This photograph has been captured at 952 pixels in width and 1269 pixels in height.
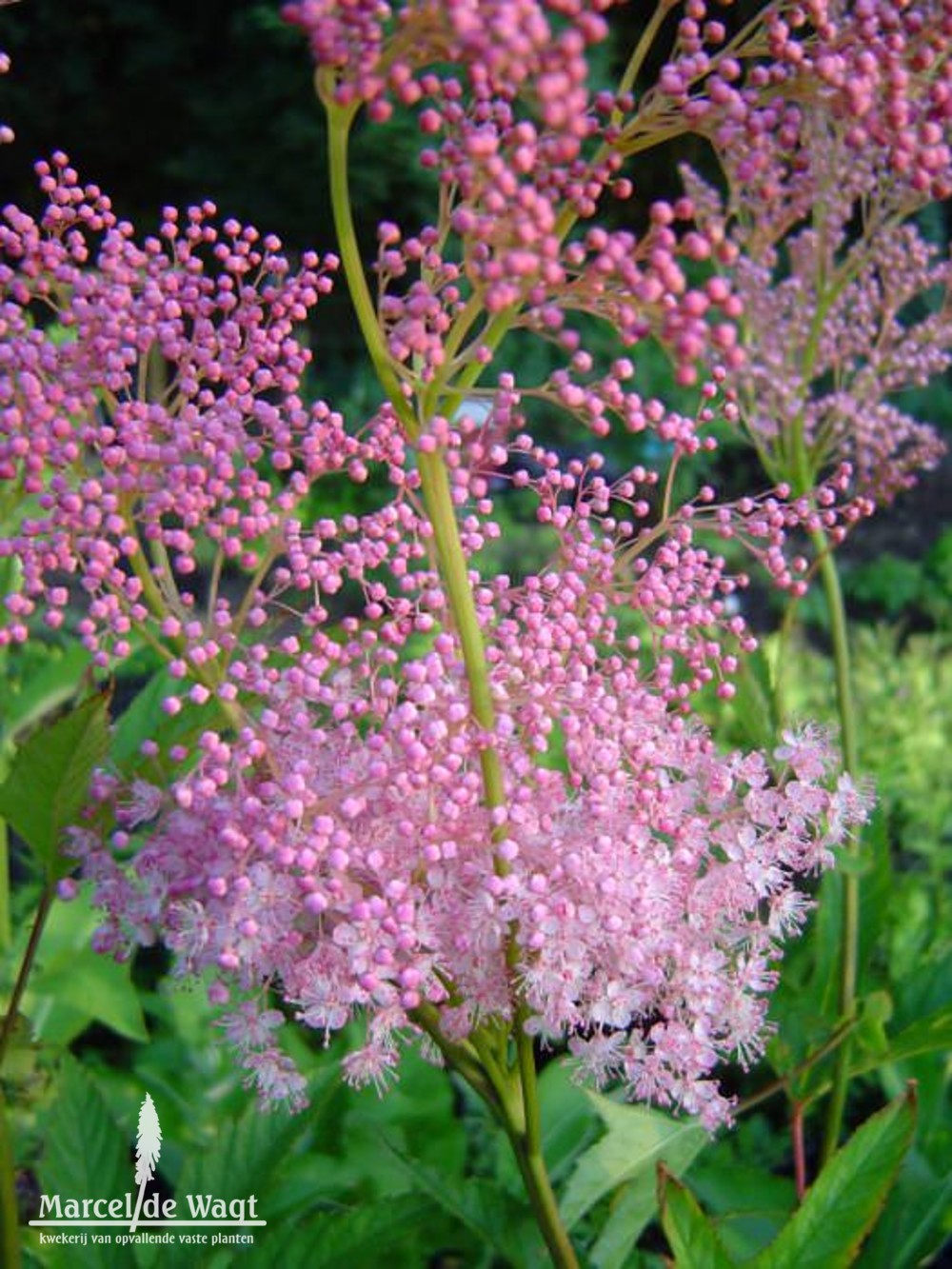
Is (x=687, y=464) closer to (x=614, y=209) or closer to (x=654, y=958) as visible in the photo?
(x=614, y=209)

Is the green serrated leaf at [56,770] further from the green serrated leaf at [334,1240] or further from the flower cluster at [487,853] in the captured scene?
the green serrated leaf at [334,1240]

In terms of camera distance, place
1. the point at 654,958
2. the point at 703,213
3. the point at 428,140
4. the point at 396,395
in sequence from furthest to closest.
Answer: the point at 428,140 → the point at 703,213 → the point at 654,958 → the point at 396,395

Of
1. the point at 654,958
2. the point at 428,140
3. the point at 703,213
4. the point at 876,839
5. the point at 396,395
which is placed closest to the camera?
the point at 396,395

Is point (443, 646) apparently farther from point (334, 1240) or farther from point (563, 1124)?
point (563, 1124)

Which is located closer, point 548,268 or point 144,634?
point 548,268

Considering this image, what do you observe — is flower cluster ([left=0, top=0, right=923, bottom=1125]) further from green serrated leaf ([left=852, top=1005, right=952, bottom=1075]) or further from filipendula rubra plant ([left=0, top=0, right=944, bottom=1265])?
green serrated leaf ([left=852, top=1005, right=952, bottom=1075])

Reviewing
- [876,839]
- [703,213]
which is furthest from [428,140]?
[876,839]

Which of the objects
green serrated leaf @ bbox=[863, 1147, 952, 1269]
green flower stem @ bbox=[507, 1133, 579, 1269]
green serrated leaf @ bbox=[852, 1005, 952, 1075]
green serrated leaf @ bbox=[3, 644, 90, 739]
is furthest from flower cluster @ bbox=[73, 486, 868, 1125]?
green serrated leaf @ bbox=[3, 644, 90, 739]
